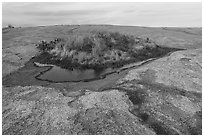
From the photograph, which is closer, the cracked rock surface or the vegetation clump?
the cracked rock surface

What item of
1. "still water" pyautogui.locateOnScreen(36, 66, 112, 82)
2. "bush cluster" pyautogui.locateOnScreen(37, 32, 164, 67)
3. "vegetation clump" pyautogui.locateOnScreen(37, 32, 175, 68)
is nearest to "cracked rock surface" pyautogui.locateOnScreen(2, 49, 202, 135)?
"still water" pyautogui.locateOnScreen(36, 66, 112, 82)

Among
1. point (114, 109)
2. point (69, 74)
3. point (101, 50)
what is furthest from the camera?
Result: point (101, 50)

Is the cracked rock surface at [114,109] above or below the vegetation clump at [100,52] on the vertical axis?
below

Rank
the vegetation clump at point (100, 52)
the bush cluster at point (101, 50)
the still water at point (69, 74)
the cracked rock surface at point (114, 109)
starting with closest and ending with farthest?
the cracked rock surface at point (114, 109), the still water at point (69, 74), the vegetation clump at point (100, 52), the bush cluster at point (101, 50)

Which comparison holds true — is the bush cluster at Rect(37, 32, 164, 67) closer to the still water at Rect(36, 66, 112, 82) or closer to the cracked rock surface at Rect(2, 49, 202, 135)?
the still water at Rect(36, 66, 112, 82)

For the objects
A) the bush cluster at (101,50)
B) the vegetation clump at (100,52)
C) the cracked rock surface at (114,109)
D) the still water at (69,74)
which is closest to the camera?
the cracked rock surface at (114,109)

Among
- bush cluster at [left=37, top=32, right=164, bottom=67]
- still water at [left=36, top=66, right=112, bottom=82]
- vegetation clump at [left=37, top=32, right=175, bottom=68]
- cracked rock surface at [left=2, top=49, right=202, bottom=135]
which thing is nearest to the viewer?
cracked rock surface at [left=2, top=49, right=202, bottom=135]

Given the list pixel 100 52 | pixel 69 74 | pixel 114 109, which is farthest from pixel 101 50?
pixel 114 109

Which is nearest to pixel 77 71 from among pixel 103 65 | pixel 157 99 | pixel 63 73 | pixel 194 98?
pixel 63 73

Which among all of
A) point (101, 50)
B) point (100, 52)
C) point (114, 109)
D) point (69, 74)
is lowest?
point (69, 74)

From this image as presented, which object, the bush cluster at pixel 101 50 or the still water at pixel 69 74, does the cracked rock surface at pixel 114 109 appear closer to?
the still water at pixel 69 74

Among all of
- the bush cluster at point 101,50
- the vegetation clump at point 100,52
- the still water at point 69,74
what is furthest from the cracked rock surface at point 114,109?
the bush cluster at point 101,50

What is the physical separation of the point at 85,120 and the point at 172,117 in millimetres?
8312

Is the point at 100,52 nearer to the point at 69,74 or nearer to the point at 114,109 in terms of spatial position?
the point at 69,74
